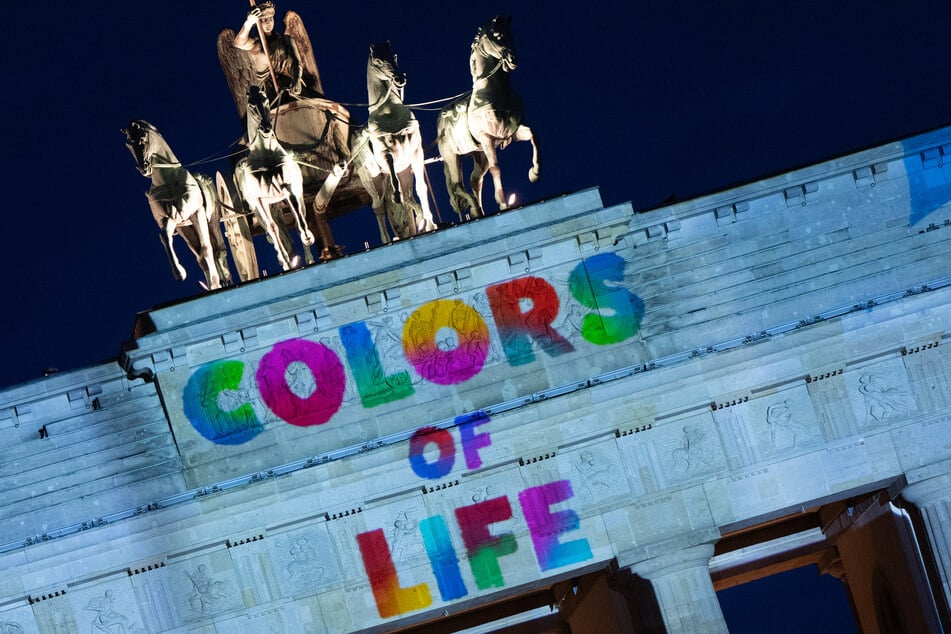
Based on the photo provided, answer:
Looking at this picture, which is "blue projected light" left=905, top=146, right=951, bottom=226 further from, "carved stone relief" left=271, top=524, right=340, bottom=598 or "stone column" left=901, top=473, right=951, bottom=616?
"carved stone relief" left=271, top=524, right=340, bottom=598

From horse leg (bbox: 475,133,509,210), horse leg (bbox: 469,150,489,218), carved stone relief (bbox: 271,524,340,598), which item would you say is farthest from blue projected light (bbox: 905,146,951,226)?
carved stone relief (bbox: 271,524,340,598)

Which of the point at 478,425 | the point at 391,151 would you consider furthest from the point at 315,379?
the point at 391,151

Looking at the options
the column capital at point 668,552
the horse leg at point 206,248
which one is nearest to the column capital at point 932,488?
the column capital at point 668,552

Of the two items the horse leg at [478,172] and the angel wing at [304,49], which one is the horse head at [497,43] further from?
the angel wing at [304,49]

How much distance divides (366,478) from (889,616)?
10.1m

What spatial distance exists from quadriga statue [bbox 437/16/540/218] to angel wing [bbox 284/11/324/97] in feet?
15.3

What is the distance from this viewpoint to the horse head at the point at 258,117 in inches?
1187

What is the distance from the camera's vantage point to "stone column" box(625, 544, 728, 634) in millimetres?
27891

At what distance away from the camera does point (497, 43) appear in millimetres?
29391

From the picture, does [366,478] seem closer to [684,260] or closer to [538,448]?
[538,448]

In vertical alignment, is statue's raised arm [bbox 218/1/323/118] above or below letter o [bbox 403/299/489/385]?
above

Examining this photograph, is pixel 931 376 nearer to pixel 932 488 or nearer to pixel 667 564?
pixel 932 488

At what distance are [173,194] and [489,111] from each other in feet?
18.6

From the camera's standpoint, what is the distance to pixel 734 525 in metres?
28.5
